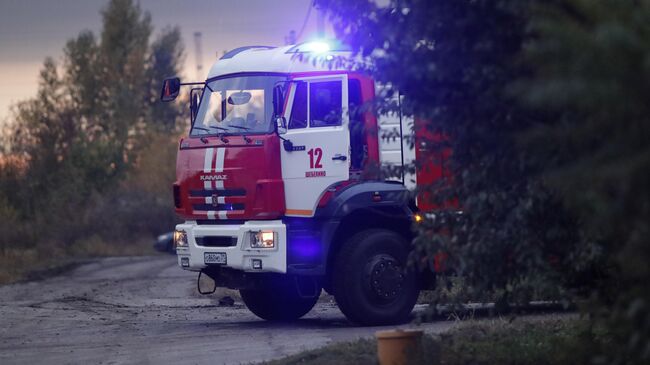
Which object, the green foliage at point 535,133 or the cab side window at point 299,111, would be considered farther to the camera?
the cab side window at point 299,111

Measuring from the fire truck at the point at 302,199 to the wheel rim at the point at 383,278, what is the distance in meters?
0.01

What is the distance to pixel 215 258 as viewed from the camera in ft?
44.3

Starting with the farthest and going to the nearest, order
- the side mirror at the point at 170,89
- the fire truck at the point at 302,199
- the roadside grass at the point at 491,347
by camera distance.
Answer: the side mirror at the point at 170,89 < the fire truck at the point at 302,199 < the roadside grass at the point at 491,347

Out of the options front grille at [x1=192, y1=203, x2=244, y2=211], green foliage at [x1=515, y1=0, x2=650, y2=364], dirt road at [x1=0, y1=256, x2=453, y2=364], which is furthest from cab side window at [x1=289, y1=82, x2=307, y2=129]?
green foliage at [x1=515, y1=0, x2=650, y2=364]

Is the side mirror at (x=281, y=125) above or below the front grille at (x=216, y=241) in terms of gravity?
above

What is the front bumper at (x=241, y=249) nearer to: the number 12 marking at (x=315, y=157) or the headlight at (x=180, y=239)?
the headlight at (x=180, y=239)

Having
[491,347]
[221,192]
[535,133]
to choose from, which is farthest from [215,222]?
[535,133]

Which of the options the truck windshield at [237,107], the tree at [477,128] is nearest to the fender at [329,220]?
the truck windshield at [237,107]

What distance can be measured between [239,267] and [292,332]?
3.53ft

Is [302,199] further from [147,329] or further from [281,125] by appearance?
[147,329]

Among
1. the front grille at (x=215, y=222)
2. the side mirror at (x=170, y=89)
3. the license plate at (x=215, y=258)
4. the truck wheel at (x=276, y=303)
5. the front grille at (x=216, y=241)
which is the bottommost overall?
the truck wheel at (x=276, y=303)

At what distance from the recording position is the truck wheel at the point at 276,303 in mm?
15125

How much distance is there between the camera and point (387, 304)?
527 inches

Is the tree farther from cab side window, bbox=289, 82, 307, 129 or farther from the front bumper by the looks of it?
cab side window, bbox=289, 82, 307, 129
